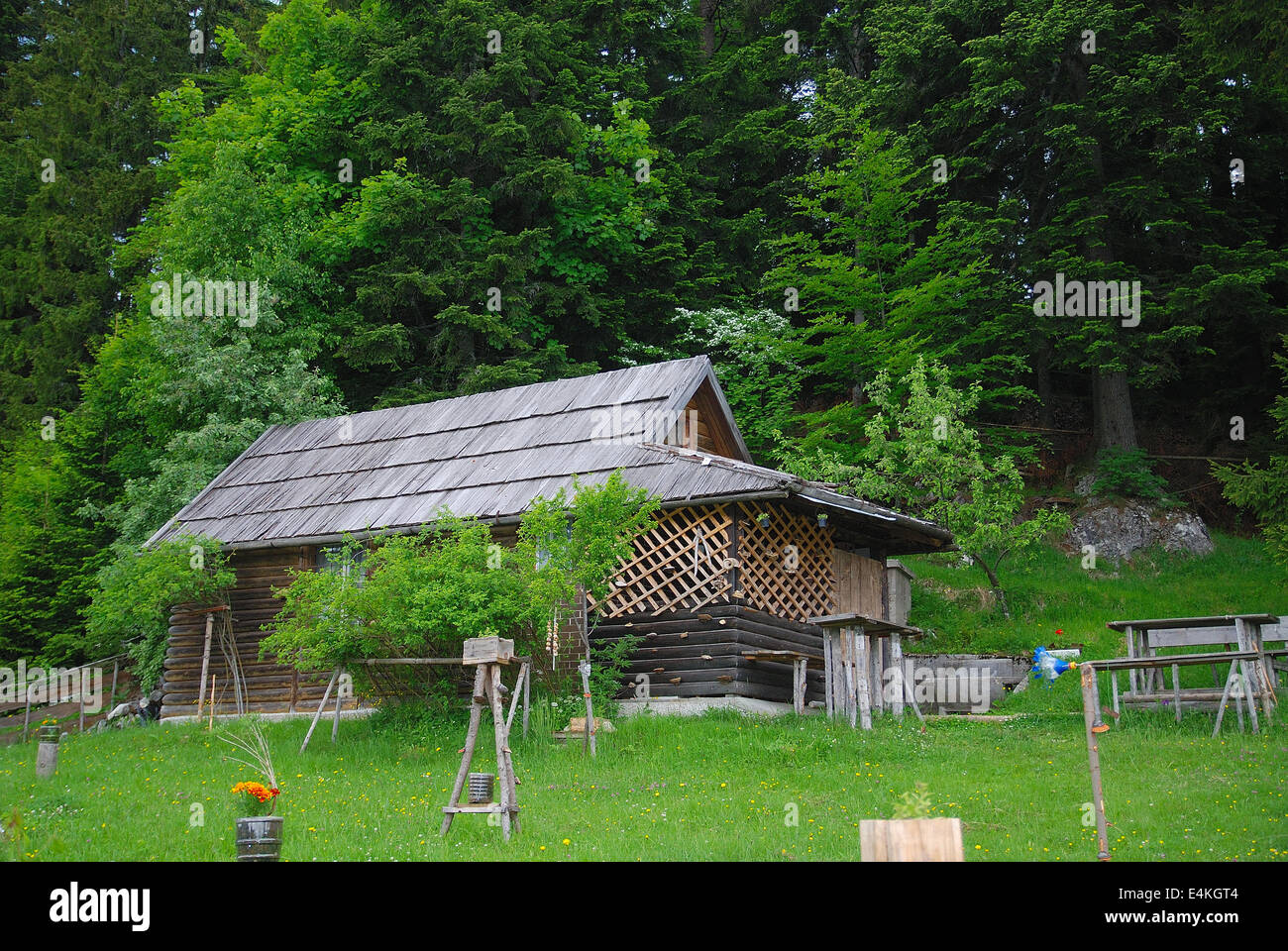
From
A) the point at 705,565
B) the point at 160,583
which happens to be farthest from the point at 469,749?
the point at 160,583

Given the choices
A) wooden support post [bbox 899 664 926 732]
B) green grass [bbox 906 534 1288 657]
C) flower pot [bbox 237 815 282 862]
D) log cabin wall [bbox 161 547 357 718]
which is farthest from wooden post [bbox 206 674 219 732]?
green grass [bbox 906 534 1288 657]

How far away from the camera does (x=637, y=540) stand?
691 inches

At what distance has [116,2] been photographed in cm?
3625

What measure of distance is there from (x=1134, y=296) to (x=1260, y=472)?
8.91 metres

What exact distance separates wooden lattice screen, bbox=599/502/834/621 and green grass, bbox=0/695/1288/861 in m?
→ 2.24

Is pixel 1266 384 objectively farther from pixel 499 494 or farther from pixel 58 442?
pixel 58 442

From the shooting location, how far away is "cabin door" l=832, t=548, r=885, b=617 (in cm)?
1984

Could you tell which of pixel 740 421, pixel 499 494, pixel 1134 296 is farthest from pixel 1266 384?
pixel 499 494

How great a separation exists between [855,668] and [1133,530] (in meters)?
12.2

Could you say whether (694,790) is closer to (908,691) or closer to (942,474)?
(908,691)

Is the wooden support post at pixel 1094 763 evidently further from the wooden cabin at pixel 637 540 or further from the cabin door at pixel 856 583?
the cabin door at pixel 856 583

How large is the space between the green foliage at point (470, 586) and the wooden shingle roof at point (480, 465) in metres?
1.93

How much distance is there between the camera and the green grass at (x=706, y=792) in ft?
30.5

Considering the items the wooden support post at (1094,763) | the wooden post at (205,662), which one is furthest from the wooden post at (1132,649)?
the wooden post at (205,662)
